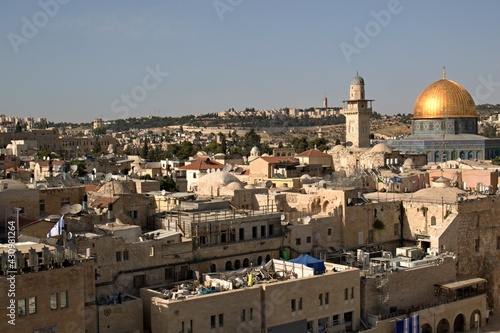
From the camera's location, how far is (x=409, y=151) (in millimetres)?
58031

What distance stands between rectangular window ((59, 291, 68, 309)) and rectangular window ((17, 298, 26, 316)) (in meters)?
1.02

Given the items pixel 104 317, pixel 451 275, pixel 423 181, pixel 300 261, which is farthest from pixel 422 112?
pixel 104 317

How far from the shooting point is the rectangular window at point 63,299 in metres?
18.6

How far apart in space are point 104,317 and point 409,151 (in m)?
41.6

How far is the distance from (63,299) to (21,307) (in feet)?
3.89

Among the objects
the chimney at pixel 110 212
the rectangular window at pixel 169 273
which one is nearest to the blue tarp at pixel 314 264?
the rectangular window at pixel 169 273

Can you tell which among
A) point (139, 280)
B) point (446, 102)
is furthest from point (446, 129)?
point (139, 280)

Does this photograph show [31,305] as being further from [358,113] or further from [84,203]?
[358,113]

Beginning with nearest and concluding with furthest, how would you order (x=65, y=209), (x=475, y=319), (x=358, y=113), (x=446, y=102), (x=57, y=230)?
(x=57, y=230)
(x=65, y=209)
(x=475, y=319)
(x=446, y=102)
(x=358, y=113)

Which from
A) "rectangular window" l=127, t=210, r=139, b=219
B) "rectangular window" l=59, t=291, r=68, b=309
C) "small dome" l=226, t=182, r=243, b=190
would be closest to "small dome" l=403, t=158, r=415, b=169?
"small dome" l=226, t=182, r=243, b=190

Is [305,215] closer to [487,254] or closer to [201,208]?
[201,208]

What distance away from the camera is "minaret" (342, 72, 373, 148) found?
65625mm

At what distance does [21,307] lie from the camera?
17.8 metres

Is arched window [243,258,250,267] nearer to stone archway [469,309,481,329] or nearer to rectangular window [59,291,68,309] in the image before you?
rectangular window [59,291,68,309]
